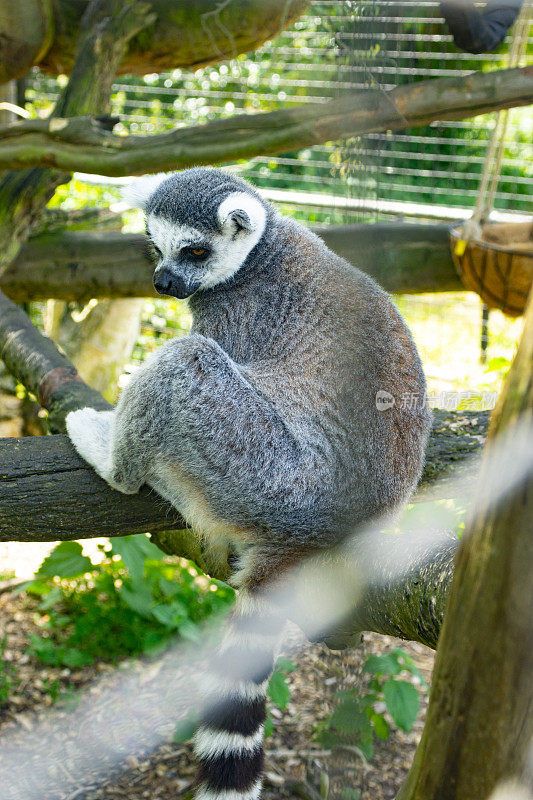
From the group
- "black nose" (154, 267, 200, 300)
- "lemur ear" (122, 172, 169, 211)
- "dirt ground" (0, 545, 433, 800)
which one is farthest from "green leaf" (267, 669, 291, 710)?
"lemur ear" (122, 172, 169, 211)

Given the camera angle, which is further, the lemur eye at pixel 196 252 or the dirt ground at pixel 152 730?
the dirt ground at pixel 152 730

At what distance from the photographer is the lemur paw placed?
247 centimetres

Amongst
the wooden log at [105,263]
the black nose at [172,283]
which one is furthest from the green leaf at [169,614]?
the wooden log at [105,263]

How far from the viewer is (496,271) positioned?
4.19 metres

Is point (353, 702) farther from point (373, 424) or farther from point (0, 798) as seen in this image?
point (0, 798)

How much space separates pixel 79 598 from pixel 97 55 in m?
3.42

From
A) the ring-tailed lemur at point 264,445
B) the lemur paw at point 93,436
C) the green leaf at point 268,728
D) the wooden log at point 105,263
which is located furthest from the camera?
the wooden log at point 105,263

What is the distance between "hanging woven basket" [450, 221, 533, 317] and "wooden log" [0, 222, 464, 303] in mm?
663

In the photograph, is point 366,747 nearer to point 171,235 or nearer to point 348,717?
point 348,717

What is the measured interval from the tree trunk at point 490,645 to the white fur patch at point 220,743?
1.04 meters

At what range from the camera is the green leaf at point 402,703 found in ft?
9.46

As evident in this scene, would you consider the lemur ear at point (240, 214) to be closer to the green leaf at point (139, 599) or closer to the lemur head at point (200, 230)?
the lemur head at point (200, 230)

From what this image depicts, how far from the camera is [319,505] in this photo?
2393 millimetres

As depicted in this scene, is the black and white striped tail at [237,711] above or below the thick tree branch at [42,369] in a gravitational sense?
below
